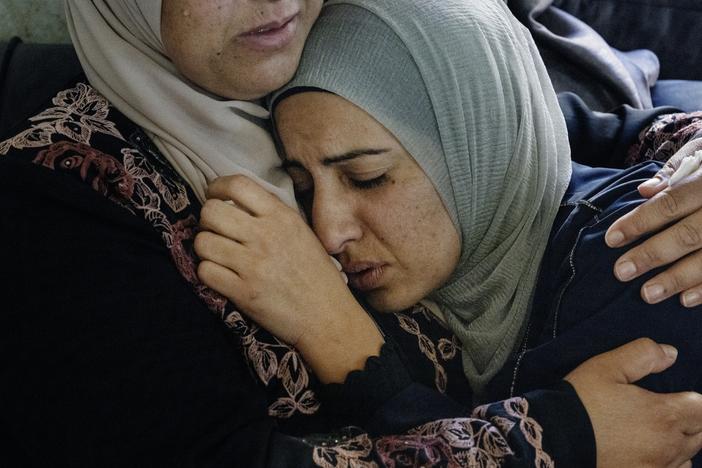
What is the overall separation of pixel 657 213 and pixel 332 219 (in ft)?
1.55

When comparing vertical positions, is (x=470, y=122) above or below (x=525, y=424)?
above

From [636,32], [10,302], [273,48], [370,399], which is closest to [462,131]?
[273,48]

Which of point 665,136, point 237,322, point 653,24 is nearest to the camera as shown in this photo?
point 237,322

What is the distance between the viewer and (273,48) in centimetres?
115

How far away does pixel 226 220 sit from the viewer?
3.67 feet

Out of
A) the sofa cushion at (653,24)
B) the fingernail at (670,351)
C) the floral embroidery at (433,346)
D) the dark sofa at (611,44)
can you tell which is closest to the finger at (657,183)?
the fingernail at (670,351)

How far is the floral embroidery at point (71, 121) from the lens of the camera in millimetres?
→ 1058

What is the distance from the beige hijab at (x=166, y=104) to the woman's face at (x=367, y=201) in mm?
57

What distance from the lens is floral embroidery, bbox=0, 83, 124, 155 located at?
106 centimetres

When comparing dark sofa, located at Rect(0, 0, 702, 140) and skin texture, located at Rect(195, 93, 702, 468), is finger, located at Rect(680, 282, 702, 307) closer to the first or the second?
skin texture, located at Rect(195, 93, 702, 468)

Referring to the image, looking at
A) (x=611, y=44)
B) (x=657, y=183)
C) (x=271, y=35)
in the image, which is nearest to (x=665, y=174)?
(x=657, y=183)

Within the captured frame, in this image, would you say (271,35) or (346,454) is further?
(271,35)

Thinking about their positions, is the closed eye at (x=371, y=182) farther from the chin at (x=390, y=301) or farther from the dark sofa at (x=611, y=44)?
the dark sofa at (x=611, y=44)

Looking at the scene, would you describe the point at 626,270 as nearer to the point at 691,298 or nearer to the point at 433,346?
the point at 691,298
